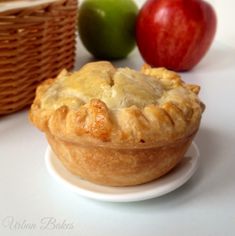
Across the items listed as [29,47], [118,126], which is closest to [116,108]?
[118,126]

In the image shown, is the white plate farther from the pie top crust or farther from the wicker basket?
the wicker basket

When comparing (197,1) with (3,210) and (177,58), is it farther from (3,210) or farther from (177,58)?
(3,210)

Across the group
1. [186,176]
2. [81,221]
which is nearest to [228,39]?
[186,176]

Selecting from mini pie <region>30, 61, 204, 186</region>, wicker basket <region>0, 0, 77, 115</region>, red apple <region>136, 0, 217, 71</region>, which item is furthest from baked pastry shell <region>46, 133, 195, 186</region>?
red apple <region>136, 0, 217, 71</region>

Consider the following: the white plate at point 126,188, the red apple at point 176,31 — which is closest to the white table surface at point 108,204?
the white plate at point 126,188

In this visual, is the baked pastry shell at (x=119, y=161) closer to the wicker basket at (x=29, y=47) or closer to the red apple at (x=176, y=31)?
the wicker basket at (x=29, y=47)
